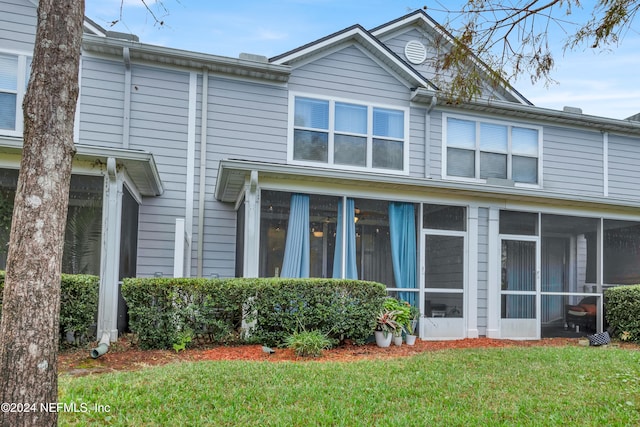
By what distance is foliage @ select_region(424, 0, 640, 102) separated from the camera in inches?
203

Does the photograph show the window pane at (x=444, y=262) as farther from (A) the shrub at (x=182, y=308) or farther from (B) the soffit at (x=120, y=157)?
(B) the soffit at (x=120, y=157)

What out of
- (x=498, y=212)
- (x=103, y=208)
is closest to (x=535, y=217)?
(x=498, y=212)

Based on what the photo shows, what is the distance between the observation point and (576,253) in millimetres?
10250

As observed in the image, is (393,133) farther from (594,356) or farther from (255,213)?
(594,356)

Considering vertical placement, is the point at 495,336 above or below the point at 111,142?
below

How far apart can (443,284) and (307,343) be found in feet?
12.0

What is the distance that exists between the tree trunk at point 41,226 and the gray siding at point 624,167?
12.7 m

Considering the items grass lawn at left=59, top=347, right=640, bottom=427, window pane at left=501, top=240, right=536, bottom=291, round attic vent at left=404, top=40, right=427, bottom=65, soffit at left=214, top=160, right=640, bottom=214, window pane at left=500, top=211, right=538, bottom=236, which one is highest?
round attic vent at left=404, top=40, right=427, bottom=65

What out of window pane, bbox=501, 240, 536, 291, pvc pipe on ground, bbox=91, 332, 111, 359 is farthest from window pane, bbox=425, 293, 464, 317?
pvc pipe on ground, bbox=91, 332, 111, 359

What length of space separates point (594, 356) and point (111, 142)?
8.41 m

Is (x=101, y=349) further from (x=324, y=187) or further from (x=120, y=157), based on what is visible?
(x=324, y=187)

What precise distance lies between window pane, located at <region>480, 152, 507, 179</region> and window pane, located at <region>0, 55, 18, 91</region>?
920 cm

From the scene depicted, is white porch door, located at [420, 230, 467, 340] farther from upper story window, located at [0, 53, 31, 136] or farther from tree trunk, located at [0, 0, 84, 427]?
upper story window, located at [0, 53, 31, 136]

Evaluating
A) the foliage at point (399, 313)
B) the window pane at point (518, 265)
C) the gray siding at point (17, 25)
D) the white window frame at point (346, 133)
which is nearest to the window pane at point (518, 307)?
the window pane at point (518, 265)
